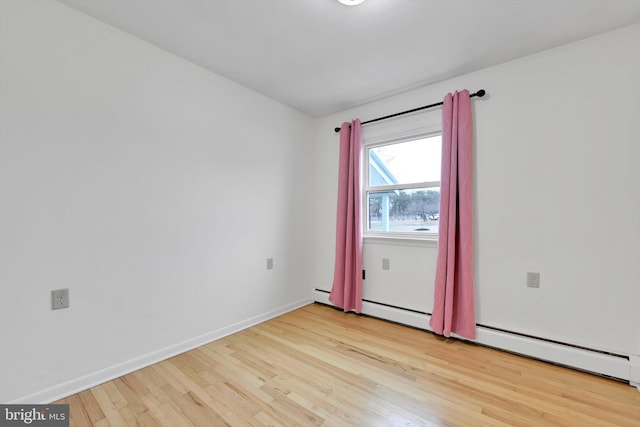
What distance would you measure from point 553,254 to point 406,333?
135 cm

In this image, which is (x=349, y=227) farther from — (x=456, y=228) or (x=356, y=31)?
(x=356, y=31)

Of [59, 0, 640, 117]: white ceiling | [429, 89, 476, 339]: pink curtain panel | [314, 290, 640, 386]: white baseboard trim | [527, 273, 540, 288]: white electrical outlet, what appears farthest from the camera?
[429, 89, 476, 339]: pink curtain panel

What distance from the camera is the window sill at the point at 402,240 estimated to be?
2.63 metres

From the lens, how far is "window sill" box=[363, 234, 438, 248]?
8.64 ft

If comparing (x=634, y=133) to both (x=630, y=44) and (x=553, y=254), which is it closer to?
(x=630, y=44)

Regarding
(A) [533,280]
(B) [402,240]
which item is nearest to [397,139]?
(B) [402,240]

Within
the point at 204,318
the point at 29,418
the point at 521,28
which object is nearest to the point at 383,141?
the point at 521,28

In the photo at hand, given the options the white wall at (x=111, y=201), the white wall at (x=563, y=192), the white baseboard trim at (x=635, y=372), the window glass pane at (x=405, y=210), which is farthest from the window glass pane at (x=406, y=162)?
the white baseboard trim at (x=635, y=372)

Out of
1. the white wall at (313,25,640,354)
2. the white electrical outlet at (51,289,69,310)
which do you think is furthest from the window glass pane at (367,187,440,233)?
the white electrical outlet at (51,289,69,310)

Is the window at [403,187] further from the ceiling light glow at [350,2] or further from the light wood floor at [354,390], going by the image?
the ceiling light glow at [350,2]

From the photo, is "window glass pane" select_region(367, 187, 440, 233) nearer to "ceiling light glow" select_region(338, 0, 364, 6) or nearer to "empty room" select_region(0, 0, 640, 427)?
"empty room" select_region(0, 0, 640, 427)

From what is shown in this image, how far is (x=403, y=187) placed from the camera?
287 centimetres

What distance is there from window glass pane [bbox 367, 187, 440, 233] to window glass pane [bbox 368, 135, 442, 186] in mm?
129

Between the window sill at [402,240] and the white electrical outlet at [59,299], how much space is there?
2507 mm
